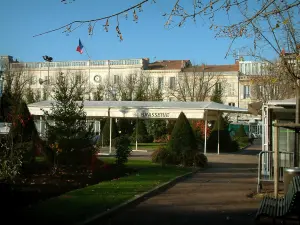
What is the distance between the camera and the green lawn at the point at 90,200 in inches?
340

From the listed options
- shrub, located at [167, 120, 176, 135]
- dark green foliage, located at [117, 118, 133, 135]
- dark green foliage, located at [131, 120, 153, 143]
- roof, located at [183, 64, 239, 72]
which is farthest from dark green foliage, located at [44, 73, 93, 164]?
roof, located at [183, 64, 239, 72]

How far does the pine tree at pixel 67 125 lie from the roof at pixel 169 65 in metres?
51.9

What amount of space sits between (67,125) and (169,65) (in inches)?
2231

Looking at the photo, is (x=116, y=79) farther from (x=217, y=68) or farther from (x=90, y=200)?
(x=90, y=200)

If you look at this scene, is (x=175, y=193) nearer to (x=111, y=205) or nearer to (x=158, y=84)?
(x=111, y=205)

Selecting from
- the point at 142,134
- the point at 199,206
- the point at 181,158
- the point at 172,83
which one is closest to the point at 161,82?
the point at 172,83

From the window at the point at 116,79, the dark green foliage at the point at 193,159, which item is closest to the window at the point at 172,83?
the window at the point at 116,79

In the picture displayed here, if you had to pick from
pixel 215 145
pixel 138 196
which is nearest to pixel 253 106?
pixel 138 196

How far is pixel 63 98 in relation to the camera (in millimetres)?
16641

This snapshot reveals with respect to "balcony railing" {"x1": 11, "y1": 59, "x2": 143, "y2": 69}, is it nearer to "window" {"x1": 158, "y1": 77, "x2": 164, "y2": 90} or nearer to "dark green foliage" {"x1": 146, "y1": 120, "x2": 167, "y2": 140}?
"window" {"x1": 158, "y1": 77, "x2": 164, "y2": 90}

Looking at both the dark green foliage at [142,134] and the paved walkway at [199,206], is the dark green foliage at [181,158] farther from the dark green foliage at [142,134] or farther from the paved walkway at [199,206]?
the dark green foliage at [142,134]

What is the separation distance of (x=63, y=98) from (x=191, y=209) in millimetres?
7970

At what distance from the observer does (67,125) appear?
54.0ft

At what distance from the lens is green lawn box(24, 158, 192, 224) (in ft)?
28.3
